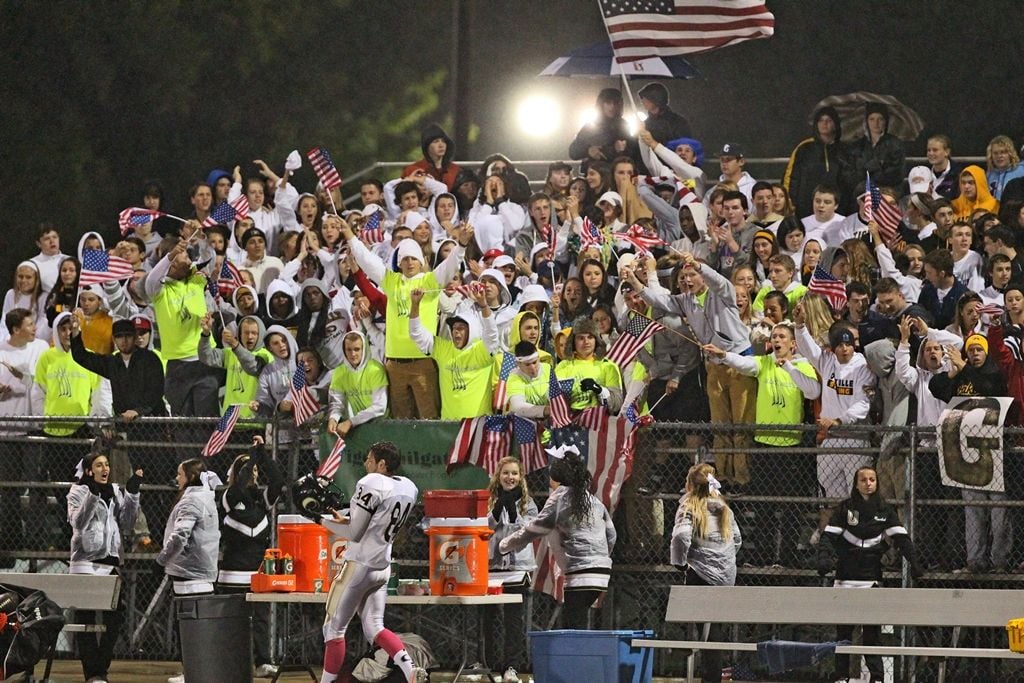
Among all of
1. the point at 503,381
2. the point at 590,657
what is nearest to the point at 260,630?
the point at 503,381

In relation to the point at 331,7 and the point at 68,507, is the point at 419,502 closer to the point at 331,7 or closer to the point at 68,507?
the point at 68,507

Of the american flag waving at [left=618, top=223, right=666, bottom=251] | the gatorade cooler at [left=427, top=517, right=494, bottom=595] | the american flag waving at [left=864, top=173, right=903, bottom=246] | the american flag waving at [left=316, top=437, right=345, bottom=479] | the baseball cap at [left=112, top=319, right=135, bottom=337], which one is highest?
the american flag waving at [left=864, top=173, right=903, bottom=246]

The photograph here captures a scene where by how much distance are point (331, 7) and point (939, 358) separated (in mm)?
27056

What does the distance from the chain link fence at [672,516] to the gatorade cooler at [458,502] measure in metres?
1.45

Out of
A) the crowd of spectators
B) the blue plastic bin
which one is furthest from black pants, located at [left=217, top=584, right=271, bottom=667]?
the blue plastic bin

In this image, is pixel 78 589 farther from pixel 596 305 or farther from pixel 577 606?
pixel 596 305

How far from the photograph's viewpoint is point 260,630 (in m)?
17.9

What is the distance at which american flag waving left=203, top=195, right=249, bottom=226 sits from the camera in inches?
867

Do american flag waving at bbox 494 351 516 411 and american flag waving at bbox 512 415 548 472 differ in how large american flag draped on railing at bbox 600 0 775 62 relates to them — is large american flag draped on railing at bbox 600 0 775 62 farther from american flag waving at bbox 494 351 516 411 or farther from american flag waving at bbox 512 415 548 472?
american flag waving at bbox 512 415 548 472

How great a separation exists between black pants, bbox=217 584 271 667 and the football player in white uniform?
3.05 meters

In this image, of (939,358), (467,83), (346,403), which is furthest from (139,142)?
(939,358)

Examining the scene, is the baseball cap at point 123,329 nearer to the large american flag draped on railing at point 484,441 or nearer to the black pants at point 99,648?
the black pants at point 99,648

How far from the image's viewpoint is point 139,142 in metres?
37.3

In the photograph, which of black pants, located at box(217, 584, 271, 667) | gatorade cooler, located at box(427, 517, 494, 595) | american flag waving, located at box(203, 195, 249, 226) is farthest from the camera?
american flag waving, located at box(203, 195, 249, 226)
